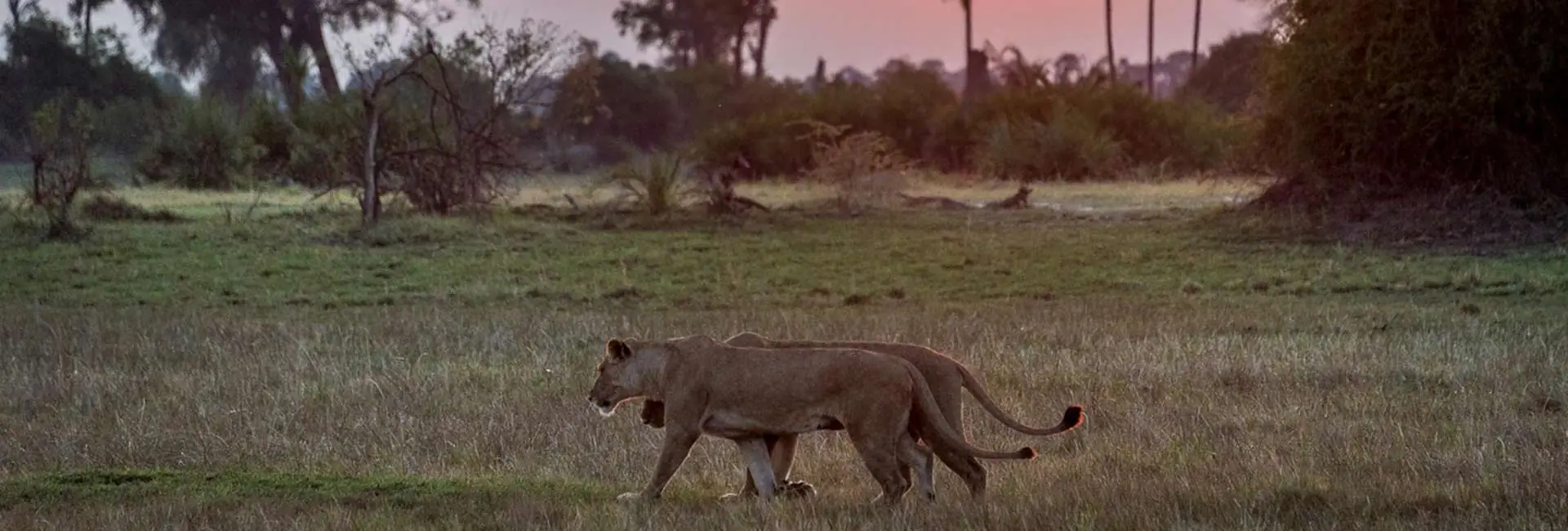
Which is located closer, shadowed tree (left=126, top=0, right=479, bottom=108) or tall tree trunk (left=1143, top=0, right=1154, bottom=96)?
shadowed tree (left=126, top=0, right=479, bottom=108)

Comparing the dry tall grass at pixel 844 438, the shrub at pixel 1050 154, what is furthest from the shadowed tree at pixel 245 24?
the dry tall grass at pixel 844 438

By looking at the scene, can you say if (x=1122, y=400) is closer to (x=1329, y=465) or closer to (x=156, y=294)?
(x=1329, y=465)

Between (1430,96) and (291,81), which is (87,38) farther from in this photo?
(1430,96)

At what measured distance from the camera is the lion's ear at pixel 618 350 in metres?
6.85

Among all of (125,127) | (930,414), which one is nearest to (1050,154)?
(125,127)

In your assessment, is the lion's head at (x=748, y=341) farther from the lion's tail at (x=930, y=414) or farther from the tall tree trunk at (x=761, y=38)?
the tall tree trunk at (x=761, y=38)

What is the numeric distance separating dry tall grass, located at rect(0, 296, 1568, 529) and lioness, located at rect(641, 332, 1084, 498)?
6.5 inches

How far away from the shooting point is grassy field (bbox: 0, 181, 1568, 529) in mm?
6781

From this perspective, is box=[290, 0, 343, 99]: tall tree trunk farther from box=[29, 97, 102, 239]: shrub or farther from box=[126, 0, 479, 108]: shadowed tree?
box=[29, 97, 102, 239]: shrub


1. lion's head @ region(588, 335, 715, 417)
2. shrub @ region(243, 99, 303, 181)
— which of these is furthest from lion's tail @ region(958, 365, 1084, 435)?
shrub @ region(243, 99, 303, 181)

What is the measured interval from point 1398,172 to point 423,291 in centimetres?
1265

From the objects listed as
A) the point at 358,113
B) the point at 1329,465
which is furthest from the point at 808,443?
the point at 358,113

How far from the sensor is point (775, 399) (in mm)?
6590

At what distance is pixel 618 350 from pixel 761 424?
0.69 meters
